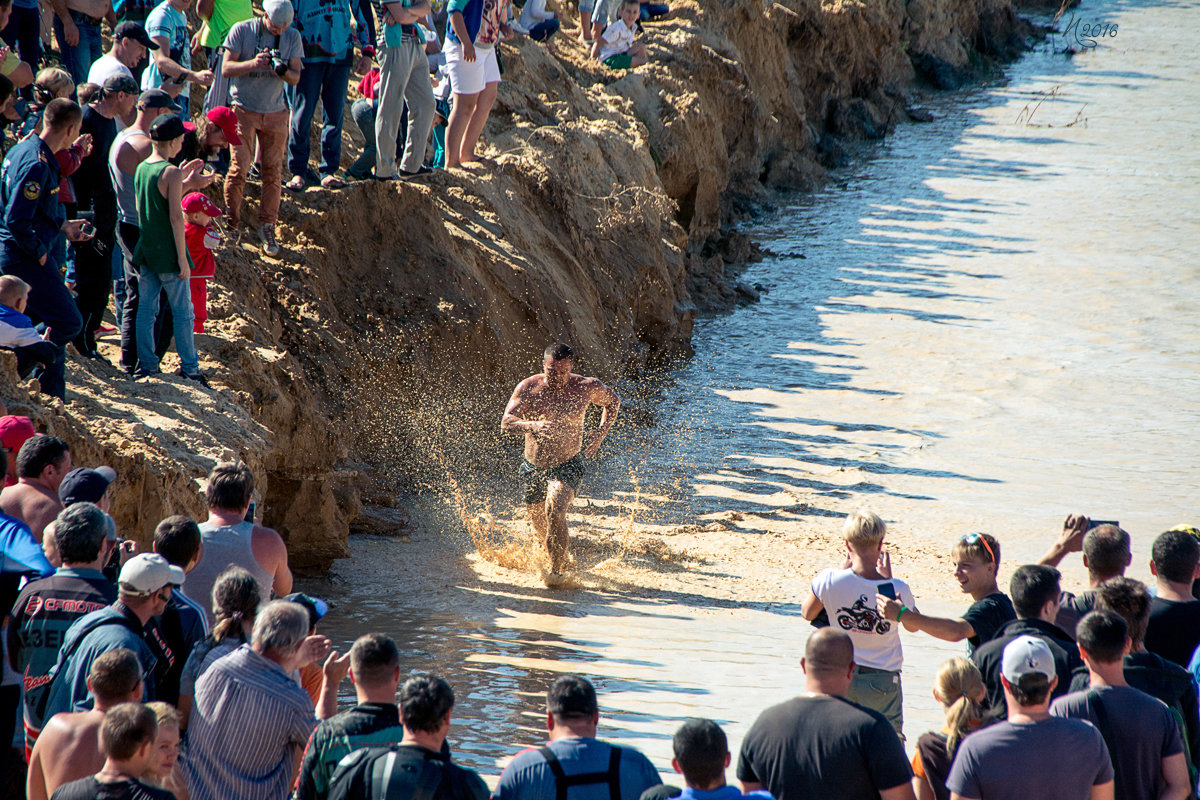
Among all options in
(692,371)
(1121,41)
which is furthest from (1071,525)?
(1121,41)

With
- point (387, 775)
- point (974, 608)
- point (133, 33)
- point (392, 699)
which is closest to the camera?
point (387, 775)

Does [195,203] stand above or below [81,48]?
below

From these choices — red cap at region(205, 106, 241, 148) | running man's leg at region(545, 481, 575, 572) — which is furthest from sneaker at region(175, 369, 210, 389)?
running man's leg at region(545, 481, 575, 572)

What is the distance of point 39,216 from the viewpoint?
21.0 feet

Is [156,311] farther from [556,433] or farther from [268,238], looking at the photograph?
[556,433]

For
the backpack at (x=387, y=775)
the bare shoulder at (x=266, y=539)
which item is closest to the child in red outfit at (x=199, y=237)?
the bare shoulder at (x=266, y=539)

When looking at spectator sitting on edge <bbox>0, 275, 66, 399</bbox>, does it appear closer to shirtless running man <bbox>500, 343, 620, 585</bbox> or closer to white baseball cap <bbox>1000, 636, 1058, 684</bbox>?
shirtless running man <bbox>500, 343, 620, 585</bbox>

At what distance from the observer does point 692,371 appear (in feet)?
47.4

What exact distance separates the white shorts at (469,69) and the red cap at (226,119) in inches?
110

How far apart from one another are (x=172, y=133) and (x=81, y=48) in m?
3.33

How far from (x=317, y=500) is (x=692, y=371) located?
678 centimetres

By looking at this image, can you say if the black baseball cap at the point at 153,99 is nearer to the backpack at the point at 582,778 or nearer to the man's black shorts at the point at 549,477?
the man's black shorts at the point at 549,477

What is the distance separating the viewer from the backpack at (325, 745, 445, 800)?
3.15 metres
